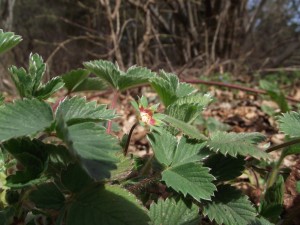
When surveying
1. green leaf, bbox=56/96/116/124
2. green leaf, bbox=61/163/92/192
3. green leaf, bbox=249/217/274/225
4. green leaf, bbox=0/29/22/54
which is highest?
green leaf, bbox=0/29/22/54

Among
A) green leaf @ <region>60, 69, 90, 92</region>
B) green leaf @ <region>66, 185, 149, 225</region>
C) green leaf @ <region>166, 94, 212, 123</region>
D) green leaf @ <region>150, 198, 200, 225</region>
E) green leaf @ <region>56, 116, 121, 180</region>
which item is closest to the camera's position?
green leaf @ <region>56, 116, 121, 180</region>

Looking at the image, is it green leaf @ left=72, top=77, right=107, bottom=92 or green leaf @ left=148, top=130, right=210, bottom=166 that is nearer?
green leaf @ left=148, top=130, right=210, bottom=166

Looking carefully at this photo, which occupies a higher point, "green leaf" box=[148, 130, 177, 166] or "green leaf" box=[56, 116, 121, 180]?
"green leaf" box=[56, 116, 121, 180]

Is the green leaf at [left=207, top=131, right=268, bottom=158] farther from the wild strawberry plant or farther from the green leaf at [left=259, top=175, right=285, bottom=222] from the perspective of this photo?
the green leaf at [left=259, top=175, right=285, bottom=222]

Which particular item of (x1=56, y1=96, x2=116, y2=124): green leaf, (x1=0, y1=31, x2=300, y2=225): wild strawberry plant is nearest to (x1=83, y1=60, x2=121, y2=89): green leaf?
(x1=0, y1=31, x2=300, y2=225): wild strawberry plant

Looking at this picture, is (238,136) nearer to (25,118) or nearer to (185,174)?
(185,174)

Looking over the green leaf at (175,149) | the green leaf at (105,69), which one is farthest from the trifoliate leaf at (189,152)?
the green leaf at (105,69)

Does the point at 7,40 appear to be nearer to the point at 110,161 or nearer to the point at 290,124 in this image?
the point at 110,161

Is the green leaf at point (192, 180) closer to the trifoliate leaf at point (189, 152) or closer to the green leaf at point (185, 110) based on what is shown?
the trifoliate leaf at point (189, 152)
